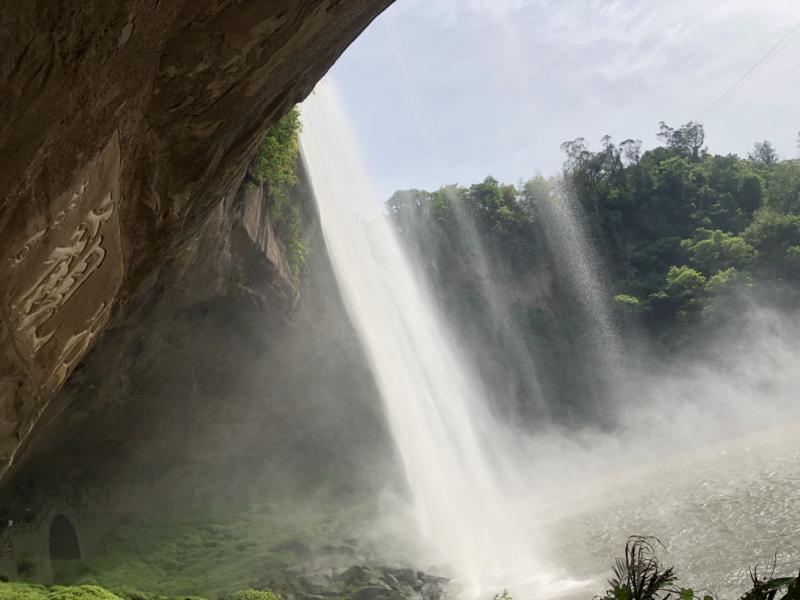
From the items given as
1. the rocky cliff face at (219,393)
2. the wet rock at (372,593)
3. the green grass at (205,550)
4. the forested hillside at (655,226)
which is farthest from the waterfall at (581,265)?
the wet rock at (372,593)

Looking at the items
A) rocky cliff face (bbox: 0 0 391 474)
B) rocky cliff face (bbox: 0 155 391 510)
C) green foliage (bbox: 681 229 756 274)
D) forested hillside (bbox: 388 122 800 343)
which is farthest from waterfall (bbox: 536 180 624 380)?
rocky cliff face (bbox: 0 0 391 474)

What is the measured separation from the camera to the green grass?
49.2ft

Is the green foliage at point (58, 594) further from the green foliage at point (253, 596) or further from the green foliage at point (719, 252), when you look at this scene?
the green foliage at point (719, 252)

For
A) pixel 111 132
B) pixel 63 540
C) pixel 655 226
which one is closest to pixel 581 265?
pixel 655 226

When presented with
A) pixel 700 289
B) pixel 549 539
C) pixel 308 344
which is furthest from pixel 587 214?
pixel 549 539

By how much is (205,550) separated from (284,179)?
10.8 metres

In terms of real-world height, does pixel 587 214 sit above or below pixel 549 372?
above

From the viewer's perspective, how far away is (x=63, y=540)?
55.8 ft

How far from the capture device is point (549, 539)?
1565 centimetres

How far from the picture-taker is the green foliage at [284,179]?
41.6ft

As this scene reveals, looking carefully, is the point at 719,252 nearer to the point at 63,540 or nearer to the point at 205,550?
the point at 205,550

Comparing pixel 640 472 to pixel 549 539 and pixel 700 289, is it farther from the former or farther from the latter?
pixel 700 289

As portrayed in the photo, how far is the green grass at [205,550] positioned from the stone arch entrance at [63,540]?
614mm

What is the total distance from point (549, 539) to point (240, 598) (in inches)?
308
